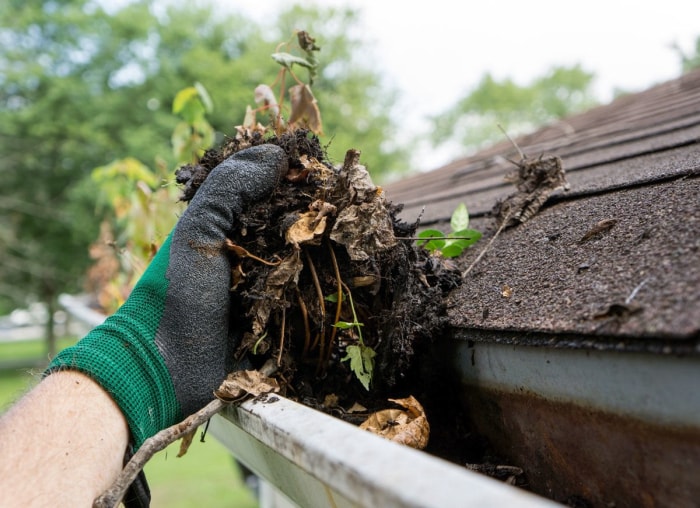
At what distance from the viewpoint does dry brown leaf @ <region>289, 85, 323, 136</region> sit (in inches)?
57.1

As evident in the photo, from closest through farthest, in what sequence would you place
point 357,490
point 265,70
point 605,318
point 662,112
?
1. point 357,490
2. point 605,318
3. point 662,112
4. point 265,70

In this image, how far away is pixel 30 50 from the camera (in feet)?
47.2

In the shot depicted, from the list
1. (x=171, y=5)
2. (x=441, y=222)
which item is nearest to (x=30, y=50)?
(x=171, y=5)

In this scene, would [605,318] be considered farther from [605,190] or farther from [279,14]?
[279,14]

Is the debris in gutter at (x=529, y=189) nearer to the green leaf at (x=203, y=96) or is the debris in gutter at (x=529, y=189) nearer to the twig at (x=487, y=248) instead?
the twig at (x=487, y=248)

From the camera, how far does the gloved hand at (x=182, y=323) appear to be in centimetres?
98

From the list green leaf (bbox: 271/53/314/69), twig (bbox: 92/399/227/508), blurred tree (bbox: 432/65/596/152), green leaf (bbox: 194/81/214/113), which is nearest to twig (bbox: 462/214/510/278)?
twig (bbox: 92/399/227/508)

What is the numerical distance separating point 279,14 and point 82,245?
427 inches

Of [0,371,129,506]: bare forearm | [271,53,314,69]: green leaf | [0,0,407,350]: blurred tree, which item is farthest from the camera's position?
[0,0,407,350]: blurred tree

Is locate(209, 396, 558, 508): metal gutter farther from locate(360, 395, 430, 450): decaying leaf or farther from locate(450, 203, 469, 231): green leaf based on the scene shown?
locate(450, 203, 469, 231): green leaf

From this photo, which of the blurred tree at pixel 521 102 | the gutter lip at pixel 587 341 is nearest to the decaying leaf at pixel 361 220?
the gutter lip at pixel 587 341

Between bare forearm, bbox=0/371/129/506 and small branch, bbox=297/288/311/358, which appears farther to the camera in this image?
small branch, bbox=297/288/311/358

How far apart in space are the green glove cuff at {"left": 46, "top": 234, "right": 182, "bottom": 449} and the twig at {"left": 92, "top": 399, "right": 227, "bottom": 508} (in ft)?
0.23

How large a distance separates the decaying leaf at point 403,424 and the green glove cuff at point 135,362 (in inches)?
15.6
